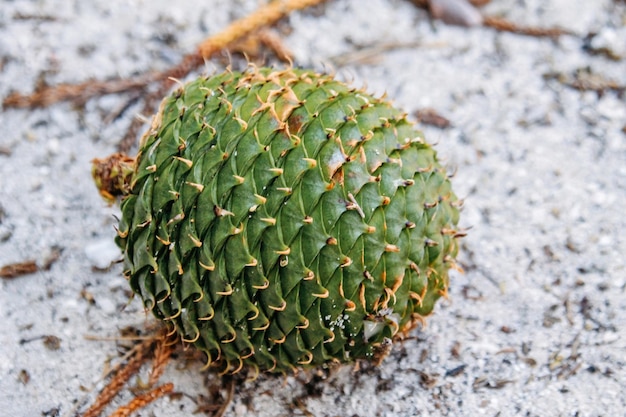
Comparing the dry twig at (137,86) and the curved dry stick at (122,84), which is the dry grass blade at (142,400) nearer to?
the dry twig at (137,86)

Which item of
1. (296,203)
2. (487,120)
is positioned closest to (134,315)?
(296,203)

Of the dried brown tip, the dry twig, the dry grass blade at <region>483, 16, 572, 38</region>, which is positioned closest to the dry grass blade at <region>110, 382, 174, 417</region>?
the dried brown tip

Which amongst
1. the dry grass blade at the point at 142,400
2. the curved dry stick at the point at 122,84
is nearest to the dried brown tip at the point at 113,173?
the dry grass blade at the point at 142,400

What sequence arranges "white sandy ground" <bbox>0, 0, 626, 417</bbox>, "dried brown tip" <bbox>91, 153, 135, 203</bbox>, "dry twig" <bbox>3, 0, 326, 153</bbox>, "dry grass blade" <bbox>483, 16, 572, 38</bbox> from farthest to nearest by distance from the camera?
"dry grass blade" <bbox>483, 16, 572, 38</bbox>
"dry twig" <bbox>3, 0, 326, 153</bbox>
"white sandy ground" <bbox>0, 0, 626, 417</bbox>
"dried brown tip" <bbox>91, 153, 135, 203</bbox>

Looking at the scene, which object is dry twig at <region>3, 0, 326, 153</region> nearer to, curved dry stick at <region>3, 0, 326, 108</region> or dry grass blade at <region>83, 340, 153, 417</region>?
curved dry stick at <region>3, 0, 326, 108</region>

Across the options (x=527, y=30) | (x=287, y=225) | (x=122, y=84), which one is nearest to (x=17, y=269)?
(x=122, y=84)

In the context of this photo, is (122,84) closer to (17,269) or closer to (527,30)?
(17,269)
